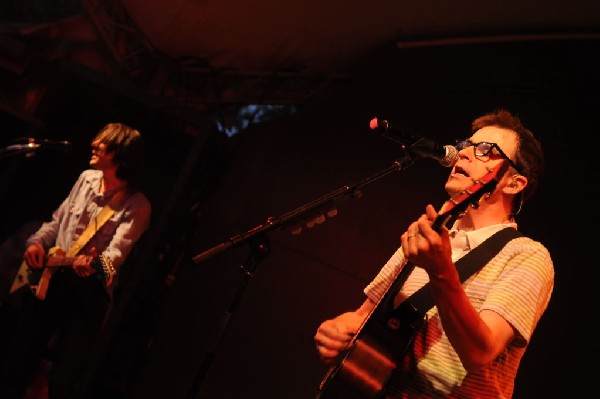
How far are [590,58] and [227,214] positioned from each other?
3085 mm

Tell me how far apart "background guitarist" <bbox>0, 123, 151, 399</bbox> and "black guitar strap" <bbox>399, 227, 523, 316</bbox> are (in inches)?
85.1

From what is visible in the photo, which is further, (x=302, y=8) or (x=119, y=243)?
(x=302, y=8)

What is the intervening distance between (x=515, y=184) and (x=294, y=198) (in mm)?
2466

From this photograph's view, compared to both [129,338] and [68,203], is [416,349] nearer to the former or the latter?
[68,203]

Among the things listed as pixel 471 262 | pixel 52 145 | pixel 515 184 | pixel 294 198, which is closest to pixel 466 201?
pixel 471 262

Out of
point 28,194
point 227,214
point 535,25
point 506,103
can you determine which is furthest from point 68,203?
point 535,25

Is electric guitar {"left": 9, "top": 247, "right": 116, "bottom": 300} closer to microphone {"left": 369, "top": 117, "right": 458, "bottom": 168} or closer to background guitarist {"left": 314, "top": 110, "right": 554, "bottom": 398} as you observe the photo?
background guitarist {"left": 314, "top": 110, "right": 554, "bottom": 398}

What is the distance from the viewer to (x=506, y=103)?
11.4ft

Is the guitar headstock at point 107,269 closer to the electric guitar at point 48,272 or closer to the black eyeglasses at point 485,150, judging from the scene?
the electric guitar at point 48,272

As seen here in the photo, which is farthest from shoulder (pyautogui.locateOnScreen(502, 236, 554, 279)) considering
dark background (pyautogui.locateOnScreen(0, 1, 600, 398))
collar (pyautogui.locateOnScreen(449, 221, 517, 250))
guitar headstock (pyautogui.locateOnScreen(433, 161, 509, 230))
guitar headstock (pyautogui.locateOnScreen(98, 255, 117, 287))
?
guitar headstock (pyautogui.locateOnScreen(98, 255, 117, 287))

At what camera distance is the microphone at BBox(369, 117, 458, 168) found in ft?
6.36

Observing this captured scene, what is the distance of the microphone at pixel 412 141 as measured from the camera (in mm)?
1939

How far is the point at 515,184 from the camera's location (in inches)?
80.0

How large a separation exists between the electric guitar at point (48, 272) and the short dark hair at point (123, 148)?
67 centimetres
